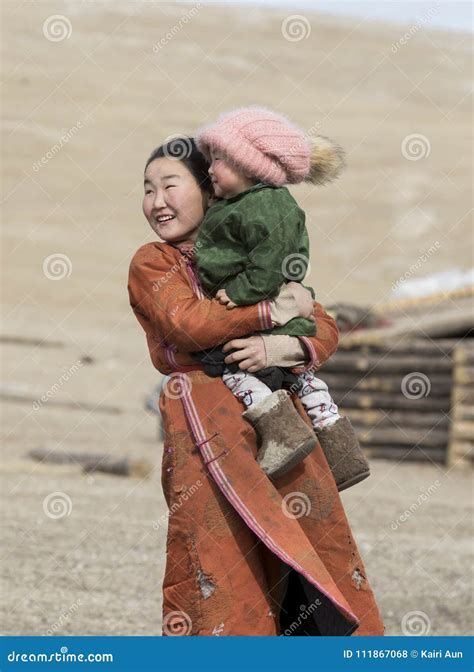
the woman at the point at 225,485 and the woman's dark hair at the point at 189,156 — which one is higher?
the woman's dark hair at the point at 189,156

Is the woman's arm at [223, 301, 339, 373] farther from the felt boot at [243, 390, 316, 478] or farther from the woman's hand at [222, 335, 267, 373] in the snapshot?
the felt boot at [243, 390, 316, 478]

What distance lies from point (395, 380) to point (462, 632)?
6579 millimetres

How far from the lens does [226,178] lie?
12.8ft

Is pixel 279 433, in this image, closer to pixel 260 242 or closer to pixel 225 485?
pixel 225 485

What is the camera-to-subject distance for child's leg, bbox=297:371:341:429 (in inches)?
161

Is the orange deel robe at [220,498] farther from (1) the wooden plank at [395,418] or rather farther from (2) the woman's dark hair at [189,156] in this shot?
(1) the wooden plank at [395,418]

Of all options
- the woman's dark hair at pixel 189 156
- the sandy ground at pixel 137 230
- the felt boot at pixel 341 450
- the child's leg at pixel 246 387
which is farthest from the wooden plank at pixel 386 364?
the child's leg at pixel 246 387

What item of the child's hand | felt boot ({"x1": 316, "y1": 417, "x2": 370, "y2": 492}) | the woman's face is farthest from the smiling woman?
felt boot ({"x1": 316, "y1": 417, "x2": 370, "y2": 492})

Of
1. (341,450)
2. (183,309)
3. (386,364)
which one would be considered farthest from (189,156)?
(386,364)

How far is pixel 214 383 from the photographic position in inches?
156

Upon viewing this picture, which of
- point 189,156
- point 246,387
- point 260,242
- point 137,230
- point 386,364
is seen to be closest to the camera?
point 260,242

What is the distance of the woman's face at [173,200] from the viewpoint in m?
4.00

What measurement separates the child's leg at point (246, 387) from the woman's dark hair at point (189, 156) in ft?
1.93

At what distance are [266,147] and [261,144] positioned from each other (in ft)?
0.06
